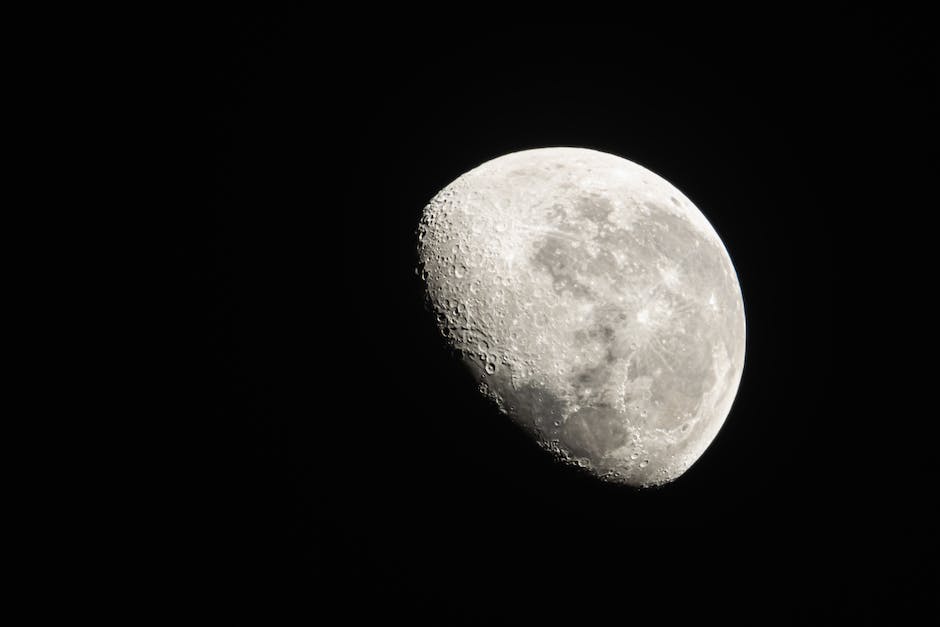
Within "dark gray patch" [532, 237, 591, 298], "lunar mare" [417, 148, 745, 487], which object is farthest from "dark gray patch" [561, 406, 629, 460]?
"dark gray patch" [532, 237, 591, 298]

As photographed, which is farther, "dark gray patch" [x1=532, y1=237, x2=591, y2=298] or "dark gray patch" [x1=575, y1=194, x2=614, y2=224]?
"dark gray patch" [x1=575, y1=194, x2=614, y2=224]

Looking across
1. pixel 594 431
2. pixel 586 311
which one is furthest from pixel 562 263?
pixel 594 431

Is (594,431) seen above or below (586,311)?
below

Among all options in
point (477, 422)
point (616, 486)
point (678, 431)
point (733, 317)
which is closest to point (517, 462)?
point (477, 422)

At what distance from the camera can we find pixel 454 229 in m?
1.86

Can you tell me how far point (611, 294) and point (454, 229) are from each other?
49 centimetres

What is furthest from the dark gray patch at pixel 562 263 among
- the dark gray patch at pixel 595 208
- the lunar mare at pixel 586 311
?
the dark gray patch at pixel 595 208

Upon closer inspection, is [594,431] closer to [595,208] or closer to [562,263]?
[562,263]

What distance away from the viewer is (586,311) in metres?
1.72

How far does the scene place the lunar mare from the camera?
1.73 m

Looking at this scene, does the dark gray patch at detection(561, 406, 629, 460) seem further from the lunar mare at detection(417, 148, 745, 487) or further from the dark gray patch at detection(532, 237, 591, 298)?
the dark gray patch at detection(532, 237, 591, 298)

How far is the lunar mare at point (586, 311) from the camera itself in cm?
173

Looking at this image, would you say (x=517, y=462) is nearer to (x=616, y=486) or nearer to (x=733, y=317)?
(x=616, y=486)

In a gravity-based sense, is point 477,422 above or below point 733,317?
below
